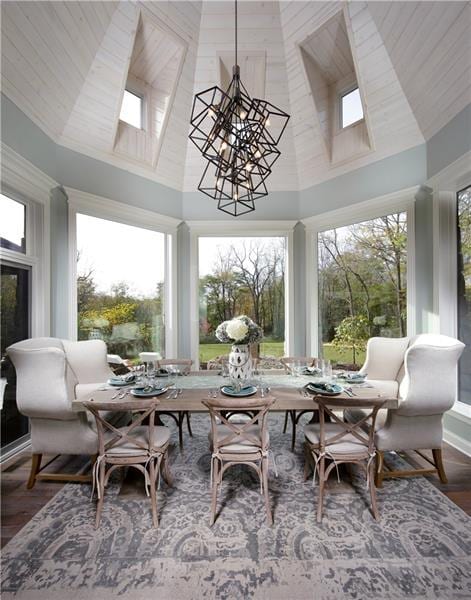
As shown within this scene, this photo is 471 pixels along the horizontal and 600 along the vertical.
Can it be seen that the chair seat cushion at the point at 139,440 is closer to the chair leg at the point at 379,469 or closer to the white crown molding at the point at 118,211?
the chair leg at the point at 379,469

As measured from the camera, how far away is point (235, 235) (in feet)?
15.0

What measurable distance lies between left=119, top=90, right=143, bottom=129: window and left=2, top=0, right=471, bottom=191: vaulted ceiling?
0.29m

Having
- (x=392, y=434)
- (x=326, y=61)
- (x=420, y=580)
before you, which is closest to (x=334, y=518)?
(x=420, y=580)

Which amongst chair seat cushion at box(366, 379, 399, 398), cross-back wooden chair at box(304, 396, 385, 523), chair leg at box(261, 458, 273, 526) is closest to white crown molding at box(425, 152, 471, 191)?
chair seat cushion at box(366, 379, 399, 398)

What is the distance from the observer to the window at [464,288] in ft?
9.97

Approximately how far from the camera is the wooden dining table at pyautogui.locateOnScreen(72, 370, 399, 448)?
82.3 inches

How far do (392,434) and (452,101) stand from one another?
330 centimetres

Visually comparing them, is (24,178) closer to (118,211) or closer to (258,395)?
(118,211)

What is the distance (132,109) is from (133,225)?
157cm

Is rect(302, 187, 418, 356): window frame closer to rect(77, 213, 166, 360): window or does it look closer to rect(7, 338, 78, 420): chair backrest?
rect(77, 213, 166, 360): window

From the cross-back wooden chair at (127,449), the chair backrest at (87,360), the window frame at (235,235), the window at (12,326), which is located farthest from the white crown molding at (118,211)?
the cross-back wooden chair at (127,449)

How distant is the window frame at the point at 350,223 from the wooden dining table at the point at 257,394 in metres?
1.67

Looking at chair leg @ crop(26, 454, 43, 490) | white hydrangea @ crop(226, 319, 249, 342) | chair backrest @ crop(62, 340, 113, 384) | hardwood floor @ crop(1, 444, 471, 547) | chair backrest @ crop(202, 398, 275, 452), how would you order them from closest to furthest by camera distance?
chair backrest @ crop(202, 398, 275, 452) → hardwood floor @ crop(1, 444, 471, 547) → chair leg @ crop(26, 454, 43, 490) → white hydrangea @ crop(226, 319, 249, 342) → chair backrest @ crop(62, 340, 113, 384)

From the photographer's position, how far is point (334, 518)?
78.0 inches
